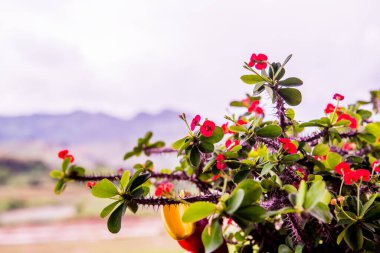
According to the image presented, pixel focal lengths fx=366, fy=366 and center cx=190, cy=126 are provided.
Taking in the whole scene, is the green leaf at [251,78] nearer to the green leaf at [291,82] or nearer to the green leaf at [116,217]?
the green leaf at [291,82]

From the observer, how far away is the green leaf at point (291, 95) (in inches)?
15.0

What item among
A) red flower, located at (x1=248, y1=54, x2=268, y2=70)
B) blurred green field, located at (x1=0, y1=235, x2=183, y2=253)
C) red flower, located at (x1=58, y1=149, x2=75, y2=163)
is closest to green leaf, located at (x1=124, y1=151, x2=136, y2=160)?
red flower, located at (x1=58, y1=149, x2=75, y2=163)

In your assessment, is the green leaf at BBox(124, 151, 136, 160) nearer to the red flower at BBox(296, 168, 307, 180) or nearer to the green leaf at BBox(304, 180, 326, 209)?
the red flower at BBox(296, 168, 307, 180)

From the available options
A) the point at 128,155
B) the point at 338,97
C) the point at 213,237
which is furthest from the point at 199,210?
the point at 128,155

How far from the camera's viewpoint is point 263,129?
1.23 feet

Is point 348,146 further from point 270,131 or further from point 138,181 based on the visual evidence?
point 138,181

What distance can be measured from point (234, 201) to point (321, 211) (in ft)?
0.19

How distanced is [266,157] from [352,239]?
0.11 metres

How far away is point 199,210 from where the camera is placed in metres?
0.26

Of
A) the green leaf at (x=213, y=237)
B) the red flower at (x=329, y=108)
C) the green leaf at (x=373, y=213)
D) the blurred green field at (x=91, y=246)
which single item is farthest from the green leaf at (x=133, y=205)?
the blurred green field at (x=91, y=246)

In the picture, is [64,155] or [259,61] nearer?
[259,61]

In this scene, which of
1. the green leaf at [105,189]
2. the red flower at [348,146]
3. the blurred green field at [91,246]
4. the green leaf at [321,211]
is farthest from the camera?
the blurred green field at [91,246]

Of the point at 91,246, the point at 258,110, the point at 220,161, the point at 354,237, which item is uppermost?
the point at 91,246

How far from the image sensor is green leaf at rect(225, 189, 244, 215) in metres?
0.24
